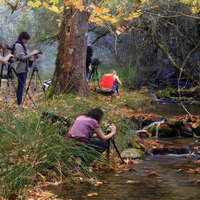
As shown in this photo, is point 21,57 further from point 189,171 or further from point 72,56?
point 189,171

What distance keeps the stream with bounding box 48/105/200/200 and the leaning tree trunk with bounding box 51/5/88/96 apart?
16.3 feet

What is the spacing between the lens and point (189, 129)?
30.6 feet

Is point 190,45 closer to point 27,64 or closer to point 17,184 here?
point 27,64

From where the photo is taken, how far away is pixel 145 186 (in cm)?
474

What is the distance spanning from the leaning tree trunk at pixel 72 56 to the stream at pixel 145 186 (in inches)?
195

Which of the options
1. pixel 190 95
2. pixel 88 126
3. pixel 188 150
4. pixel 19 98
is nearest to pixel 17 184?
pixel 88 126

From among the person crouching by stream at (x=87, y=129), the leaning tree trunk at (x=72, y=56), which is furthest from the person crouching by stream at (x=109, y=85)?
the person crouching by stream at (x=87, y=129)

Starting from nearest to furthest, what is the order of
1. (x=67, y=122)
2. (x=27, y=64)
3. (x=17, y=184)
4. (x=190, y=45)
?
1. (x=17, y=184)
2. (x=67, y=122)
3. (x=27, y=64)
4. (x=190, y=45)

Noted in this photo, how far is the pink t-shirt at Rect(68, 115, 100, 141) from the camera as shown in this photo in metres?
5.31

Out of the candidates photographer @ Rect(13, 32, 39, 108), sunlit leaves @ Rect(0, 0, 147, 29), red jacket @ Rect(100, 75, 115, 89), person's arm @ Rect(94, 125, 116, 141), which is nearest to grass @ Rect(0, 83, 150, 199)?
person's arm @ Rect(94, 125, 116, 141)

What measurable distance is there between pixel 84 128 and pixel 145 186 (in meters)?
1.26

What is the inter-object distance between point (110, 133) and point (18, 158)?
1624mm

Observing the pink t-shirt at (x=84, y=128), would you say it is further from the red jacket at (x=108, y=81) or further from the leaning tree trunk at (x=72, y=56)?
the red jacket at (x=108, y=81)

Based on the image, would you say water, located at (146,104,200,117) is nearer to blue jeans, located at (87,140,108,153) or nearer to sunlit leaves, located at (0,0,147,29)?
sunlit leaves, located at (0,0,147,29)
